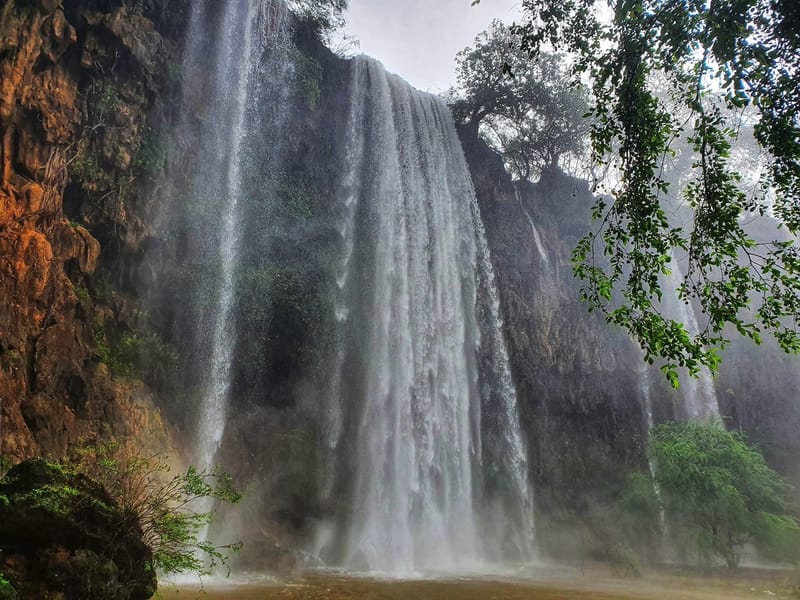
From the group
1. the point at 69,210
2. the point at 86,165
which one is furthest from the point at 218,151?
the point at 69,210

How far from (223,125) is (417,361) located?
32.4 ft

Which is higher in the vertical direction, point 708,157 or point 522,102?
point 522,102

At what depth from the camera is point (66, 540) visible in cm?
410

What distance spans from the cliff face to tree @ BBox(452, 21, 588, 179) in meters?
15.7

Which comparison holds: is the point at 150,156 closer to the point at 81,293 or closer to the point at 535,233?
the point at 81,293

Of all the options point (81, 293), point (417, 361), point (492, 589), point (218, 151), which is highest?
point (218, 151)

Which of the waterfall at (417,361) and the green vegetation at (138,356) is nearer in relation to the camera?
the green vegetation at (138,356)

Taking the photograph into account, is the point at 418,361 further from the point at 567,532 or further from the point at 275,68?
the point at 275,68

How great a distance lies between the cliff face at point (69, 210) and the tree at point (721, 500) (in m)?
14.7

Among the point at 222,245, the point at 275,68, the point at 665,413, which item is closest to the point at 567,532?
the point at 665,413

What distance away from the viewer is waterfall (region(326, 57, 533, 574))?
55.0ft

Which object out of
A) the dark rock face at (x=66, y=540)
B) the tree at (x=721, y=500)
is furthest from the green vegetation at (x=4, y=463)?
the tree at (x=721, y=500)

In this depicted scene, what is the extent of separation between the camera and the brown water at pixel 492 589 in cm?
950

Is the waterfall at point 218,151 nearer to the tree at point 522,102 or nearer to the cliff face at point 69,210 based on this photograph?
the cliff face at point 69,210
